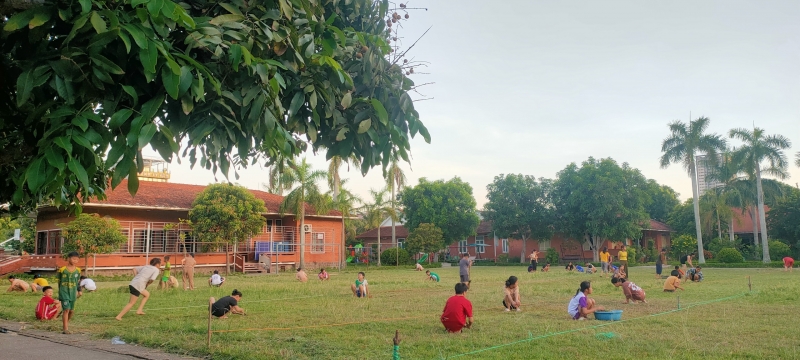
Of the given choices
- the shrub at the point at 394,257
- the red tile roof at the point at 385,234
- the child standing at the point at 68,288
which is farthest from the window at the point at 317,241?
the child standing at the point at 68,288

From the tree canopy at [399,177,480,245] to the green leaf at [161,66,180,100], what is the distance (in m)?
48.3

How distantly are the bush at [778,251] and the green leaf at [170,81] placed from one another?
1996 inches

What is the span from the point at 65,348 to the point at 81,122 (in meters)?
7.10

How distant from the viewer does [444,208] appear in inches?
2048

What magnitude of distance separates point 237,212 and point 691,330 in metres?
26.5

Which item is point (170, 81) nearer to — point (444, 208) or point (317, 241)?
point (317, 241)

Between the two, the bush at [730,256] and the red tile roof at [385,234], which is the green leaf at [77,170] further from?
the red tile roof at [385,234]

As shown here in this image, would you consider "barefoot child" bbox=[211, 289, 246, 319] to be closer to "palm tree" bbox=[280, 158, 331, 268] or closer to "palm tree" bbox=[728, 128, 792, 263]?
"palm tree" bbox=[280, 158, 331, 268]

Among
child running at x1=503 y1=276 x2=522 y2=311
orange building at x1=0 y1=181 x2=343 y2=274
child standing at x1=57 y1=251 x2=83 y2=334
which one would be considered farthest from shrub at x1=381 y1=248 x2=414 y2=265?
child standing at x1=57 y1=251 x2=83 y2=334

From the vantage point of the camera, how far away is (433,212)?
51.9 meters

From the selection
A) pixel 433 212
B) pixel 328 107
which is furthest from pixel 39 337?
pixel 433 212

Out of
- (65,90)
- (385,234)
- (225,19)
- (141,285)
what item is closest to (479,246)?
(385,234)

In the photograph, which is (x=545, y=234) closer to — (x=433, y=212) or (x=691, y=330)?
(x=433, y=212)

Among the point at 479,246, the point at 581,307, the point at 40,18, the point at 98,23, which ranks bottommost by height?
the point at 581,307
